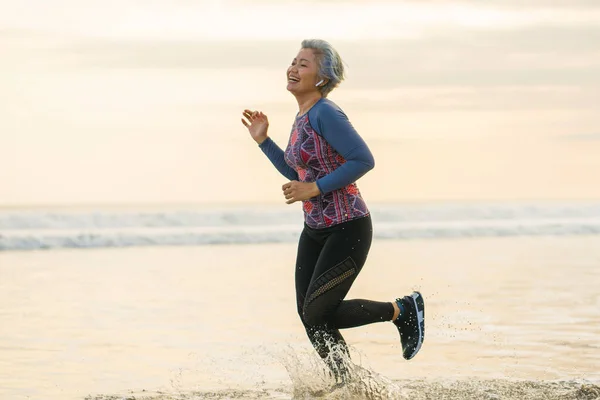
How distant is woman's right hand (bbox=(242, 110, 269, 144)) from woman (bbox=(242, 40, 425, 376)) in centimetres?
27

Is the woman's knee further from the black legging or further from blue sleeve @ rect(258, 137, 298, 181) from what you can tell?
blue sleeve @ rect(258, 137, 298, 181)

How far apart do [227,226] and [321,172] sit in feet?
59.8

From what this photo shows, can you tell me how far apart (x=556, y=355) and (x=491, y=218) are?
20.8 m

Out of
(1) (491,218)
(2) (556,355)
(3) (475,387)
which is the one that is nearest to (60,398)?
(3) (475,387)

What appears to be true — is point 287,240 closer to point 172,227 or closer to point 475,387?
point 172,227

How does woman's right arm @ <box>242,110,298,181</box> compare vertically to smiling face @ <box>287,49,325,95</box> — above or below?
below

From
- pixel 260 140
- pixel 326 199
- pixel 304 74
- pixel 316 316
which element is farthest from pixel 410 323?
pixel 304 74

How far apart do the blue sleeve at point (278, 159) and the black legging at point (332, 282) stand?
33 cm

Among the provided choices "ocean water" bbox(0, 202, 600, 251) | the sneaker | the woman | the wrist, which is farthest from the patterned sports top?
"ocean water" bbox(0, 202, 600, 251)

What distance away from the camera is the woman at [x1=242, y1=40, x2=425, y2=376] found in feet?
16.3

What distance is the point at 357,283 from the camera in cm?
1086

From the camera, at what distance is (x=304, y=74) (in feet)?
16.9

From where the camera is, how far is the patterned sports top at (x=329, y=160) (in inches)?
194

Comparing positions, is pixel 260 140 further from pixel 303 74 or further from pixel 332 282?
pixel 332 282
